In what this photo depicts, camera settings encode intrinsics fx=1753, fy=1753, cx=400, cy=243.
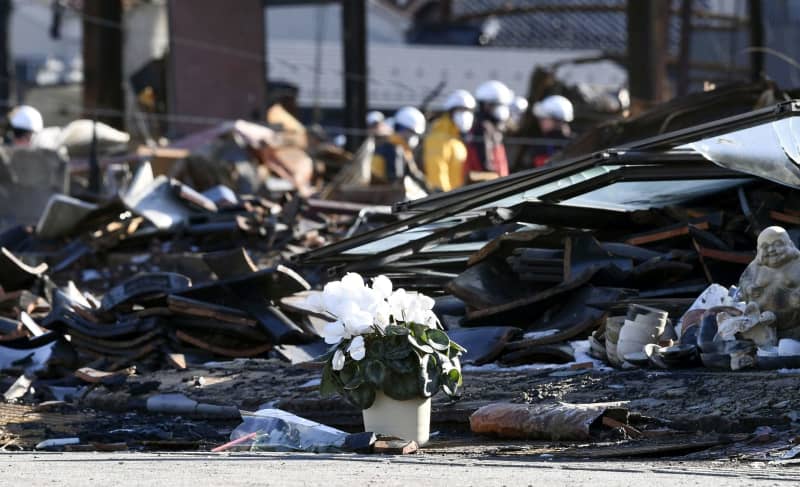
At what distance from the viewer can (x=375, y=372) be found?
8.11 m

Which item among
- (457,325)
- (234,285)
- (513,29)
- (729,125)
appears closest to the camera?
(729,125)

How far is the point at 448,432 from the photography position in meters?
9.04

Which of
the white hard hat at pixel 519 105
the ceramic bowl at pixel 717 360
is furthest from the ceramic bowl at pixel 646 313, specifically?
the white hard hat at pixel 519 105

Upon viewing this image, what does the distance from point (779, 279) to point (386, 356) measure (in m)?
2.35

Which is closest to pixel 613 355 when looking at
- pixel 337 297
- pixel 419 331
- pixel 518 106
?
pixel 419 331

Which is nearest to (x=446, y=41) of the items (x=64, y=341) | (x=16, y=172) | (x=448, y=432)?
(x=16, y=172)

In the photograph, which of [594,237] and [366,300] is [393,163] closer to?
[594,237]

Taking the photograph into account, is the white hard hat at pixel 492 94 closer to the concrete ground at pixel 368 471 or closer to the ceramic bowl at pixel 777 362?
the ceramic bowl at pixel 777 362

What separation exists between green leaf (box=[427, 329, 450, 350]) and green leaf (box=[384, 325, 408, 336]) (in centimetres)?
16

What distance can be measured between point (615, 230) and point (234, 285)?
8.96ft

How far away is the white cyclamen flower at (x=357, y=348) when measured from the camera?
809 cm

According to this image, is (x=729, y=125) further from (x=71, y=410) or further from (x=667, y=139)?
(x=71, y=410)

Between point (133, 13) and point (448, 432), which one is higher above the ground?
point (133, 13)

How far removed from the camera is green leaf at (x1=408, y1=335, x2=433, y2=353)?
319 inches
